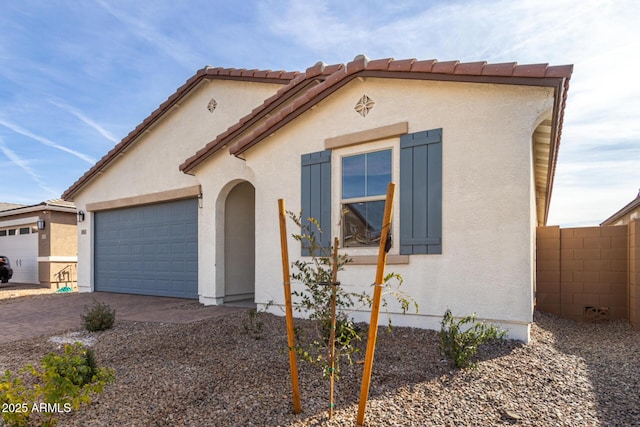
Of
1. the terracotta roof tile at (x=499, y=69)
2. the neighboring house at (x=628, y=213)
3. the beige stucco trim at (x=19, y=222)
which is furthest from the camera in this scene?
the beige stucco trim at (x=19, y=222)

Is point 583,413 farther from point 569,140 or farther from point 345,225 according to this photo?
point 569,140

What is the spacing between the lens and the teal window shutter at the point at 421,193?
18.0 ft

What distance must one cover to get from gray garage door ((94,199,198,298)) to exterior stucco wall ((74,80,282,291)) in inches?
19.6

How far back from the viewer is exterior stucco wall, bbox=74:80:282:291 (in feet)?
32.2

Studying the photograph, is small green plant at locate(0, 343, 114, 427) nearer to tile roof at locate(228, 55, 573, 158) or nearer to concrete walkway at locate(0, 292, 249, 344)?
concrete walkway at locate(0, 292, 249, 344)

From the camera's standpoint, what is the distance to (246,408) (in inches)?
134

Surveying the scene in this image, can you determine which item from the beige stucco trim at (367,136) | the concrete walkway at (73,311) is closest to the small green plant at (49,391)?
the concrete walkway at (73,311)

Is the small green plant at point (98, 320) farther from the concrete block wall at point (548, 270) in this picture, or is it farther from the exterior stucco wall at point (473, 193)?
A: the concrete block wall at point (548, 270)

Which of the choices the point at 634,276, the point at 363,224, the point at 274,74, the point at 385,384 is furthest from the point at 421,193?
the point at 274,74

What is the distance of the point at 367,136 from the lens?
6066mm

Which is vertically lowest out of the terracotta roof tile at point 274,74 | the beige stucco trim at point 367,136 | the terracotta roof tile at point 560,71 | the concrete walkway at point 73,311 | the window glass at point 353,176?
the concrete walkway at point 73,311

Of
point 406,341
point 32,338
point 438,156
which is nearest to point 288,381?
point 406,341

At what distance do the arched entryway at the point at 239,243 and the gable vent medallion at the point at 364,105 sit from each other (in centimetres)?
416

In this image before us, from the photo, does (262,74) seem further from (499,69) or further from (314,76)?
(499,69)
